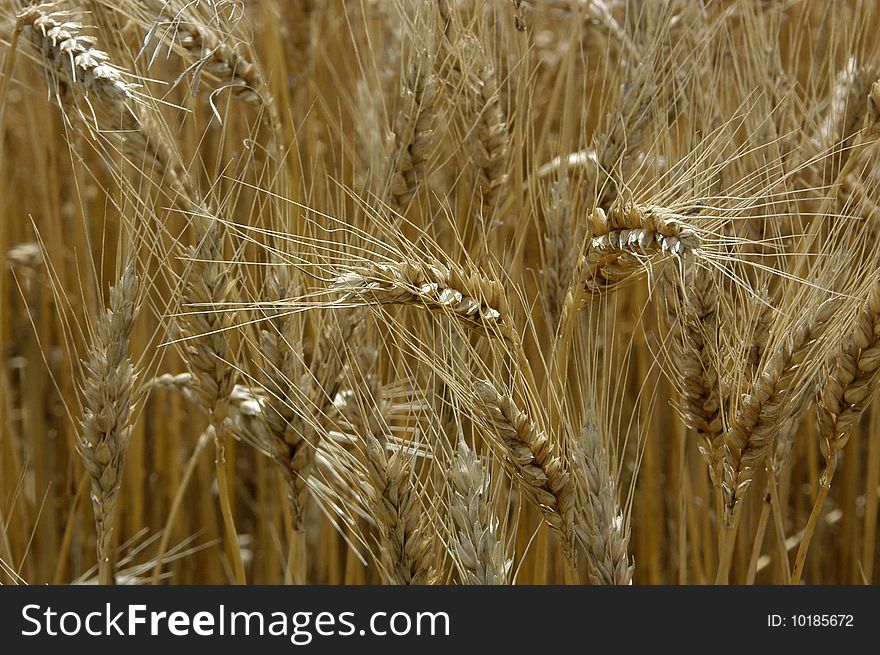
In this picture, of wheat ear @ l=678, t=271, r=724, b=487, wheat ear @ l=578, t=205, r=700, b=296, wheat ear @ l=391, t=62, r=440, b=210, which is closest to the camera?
wheat ear @ l=578, t=205, r=700, b=296

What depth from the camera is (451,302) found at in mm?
868

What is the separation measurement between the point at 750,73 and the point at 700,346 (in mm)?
566

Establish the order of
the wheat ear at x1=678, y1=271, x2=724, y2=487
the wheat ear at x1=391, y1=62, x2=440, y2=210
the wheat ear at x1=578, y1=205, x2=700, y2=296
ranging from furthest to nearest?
the wheat ear at x1=391, y1=62, x2=440, y2=210, the wheat ear at x1=678, y1=271, x2=724, y2=487, the wheat ear at x1=578, y1=205, x2=700, y2=296

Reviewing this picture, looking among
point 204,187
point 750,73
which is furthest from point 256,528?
point 750,73

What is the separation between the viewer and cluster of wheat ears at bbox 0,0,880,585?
35.3 inches

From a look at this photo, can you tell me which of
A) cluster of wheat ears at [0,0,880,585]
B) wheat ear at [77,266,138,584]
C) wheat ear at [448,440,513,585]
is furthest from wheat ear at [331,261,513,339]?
wheat ear at [77,266,138,584]

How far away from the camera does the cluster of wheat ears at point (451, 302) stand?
2.94 ft

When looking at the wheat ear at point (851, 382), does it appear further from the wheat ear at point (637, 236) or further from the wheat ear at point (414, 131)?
the wheat ear at point (414, 131)

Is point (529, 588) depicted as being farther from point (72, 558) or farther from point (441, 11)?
point (72, 558)

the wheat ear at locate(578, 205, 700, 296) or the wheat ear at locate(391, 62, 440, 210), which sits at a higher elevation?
the wheat ear at locate(391, 62, 440, 210)

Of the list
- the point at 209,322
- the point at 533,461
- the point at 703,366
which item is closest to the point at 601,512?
the point at 533,461

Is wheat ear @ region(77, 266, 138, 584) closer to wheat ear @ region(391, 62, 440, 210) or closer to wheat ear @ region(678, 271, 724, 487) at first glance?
wheat ear @ region(391, 62, 440, 210)

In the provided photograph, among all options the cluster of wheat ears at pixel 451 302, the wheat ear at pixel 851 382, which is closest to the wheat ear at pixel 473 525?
the cluster of wheat ears at pixel 451 302

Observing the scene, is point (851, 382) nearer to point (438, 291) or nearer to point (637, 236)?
point (637, 236)
